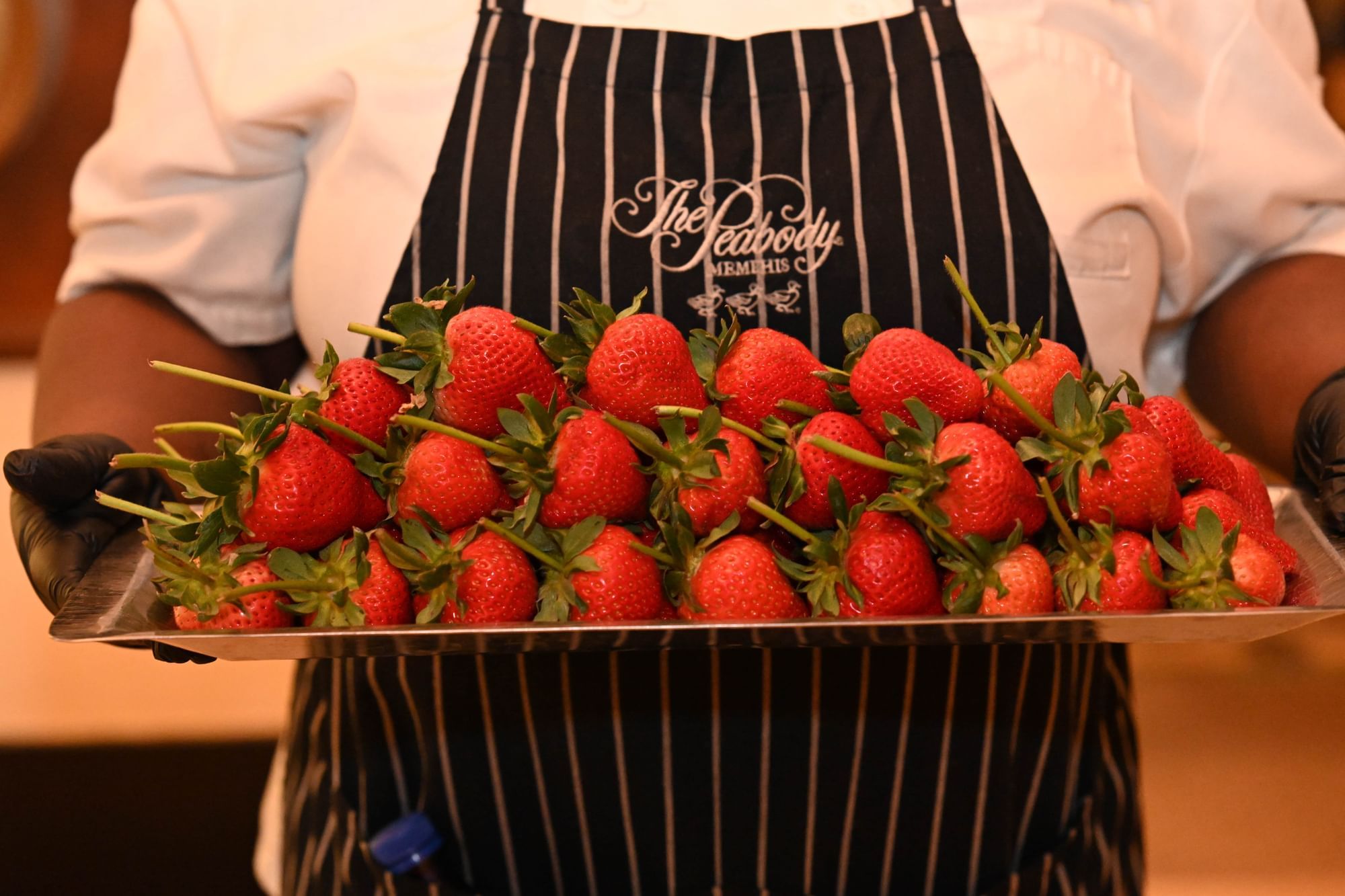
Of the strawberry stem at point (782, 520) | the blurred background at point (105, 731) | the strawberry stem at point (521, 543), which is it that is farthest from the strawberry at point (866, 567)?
the blurred background at point (105, 731)

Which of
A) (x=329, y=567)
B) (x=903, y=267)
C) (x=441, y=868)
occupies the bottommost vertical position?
(x=441, y=868)

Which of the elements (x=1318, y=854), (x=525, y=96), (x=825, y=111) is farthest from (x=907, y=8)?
(x=1318, y=854)

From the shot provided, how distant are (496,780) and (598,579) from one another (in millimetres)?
248

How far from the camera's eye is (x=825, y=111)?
79cm

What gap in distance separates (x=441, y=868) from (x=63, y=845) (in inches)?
35.4

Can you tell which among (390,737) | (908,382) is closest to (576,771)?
(390,737)

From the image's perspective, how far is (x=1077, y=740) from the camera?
78 cm

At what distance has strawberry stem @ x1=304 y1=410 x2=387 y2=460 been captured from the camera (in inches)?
22.5

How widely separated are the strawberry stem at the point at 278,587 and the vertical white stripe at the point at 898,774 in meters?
0.35

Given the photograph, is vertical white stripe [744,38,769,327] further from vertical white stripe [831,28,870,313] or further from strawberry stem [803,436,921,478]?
strawberry stem [803,436,921,478]

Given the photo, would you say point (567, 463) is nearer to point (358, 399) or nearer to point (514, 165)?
point (358, 399)

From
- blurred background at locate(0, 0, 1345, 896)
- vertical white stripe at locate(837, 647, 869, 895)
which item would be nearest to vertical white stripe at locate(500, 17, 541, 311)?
vertical white stripe at locate(837, 647, 869, 895)

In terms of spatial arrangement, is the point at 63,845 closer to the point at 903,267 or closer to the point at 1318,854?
the point at 903,267

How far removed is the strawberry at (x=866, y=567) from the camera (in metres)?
0.55
